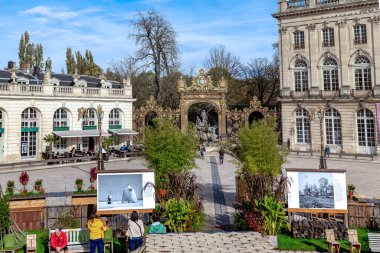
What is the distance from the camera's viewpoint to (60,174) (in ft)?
82.9

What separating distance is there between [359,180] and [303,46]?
19.7m

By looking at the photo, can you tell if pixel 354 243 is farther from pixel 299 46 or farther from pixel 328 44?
pixel 299 46

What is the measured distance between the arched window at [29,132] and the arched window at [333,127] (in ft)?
90.1

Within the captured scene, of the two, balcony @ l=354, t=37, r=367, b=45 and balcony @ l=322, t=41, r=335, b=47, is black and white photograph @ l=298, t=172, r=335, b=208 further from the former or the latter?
balcony @ l=322, t=41, r=335, b=47

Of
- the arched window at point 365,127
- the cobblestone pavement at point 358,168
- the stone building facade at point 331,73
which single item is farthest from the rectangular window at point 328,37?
the cobblestone pavement at point 358,168

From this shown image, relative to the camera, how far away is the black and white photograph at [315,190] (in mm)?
12273

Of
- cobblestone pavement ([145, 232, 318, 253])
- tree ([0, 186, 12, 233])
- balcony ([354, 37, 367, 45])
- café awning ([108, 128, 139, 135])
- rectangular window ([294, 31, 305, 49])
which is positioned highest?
rectangular window ([294, 31, 305, 49])

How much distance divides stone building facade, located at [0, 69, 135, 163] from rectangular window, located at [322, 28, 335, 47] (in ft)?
67.1

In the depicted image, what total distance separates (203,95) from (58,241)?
32802mm

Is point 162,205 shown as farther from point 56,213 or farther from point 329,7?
point 329,7

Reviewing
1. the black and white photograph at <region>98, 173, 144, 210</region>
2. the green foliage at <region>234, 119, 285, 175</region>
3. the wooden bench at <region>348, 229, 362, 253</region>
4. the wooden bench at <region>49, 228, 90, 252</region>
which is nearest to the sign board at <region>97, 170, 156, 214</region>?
the black and white photograph at <region>98, 173, 144, 210</region>

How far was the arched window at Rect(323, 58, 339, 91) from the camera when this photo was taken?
36044mm

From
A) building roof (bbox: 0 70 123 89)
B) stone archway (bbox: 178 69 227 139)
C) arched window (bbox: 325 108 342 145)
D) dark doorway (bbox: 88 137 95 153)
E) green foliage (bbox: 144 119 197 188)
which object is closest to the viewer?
green foliage (bbox: 144 119 197 188)

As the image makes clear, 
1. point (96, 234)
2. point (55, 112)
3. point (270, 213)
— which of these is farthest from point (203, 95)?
point (96, 234)
